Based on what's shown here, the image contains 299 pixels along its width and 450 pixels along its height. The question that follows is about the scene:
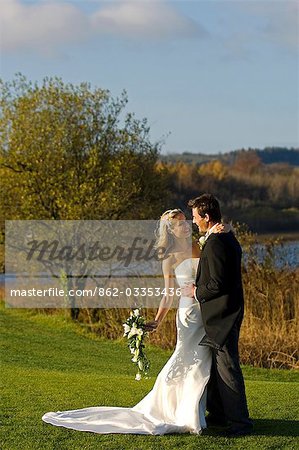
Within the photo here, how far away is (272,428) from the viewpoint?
24.3 feet

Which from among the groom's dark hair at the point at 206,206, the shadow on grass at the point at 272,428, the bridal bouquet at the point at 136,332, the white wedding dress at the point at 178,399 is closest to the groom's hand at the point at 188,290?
the white wedding dress at the point at 178,399

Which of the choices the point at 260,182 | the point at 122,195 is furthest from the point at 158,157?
the point at 260,182

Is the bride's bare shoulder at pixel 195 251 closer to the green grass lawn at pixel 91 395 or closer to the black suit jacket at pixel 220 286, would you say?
the black suit jacket at pixel 220 286

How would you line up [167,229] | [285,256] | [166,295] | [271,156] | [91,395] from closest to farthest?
[166,295], [167,229], [91,395], [285,256], [271,156]

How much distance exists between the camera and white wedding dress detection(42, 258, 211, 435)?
23.6 feet

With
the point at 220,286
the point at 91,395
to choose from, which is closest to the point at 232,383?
the point at 220,286

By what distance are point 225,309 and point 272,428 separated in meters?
1.25

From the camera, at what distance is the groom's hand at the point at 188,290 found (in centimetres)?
746

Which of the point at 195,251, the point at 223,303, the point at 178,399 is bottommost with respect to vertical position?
the point at 178,399

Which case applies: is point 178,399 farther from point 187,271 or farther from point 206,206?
point 206,206

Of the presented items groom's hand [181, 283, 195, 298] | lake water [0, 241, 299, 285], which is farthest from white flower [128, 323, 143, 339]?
lake water [0, 241, 299, 285]

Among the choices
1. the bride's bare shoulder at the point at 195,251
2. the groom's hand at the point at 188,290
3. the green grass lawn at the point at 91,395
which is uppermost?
the bride's bare shoulder at the point at 195,251

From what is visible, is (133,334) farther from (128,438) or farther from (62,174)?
(62,174)

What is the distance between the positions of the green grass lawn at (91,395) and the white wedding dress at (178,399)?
0.45 feet
